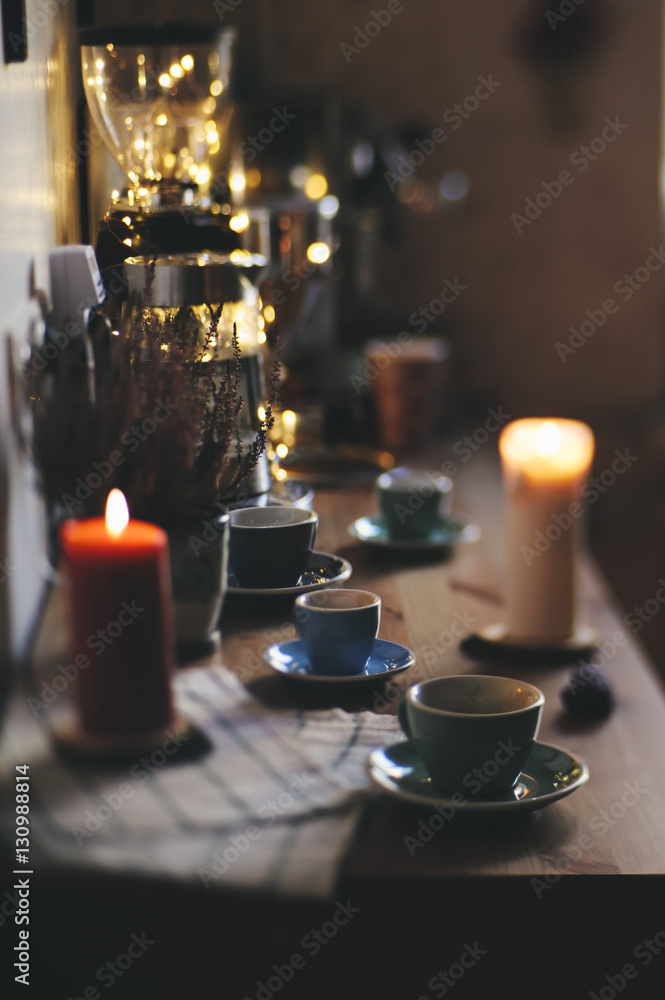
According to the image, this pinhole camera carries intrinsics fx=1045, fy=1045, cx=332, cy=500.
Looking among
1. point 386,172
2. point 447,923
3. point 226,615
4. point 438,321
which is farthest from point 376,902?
point 438,321

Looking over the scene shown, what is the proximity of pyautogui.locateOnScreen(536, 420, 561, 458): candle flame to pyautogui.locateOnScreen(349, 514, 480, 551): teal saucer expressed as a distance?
0.19 metres

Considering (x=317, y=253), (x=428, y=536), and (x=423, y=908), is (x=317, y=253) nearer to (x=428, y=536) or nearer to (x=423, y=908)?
(x=428, y=536)

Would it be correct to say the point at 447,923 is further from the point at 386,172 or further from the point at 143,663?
the point at 386,172

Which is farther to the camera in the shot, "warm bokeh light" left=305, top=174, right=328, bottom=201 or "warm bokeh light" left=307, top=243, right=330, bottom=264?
"warm bokeh light" left=305, top=174, right=328, bottom=201

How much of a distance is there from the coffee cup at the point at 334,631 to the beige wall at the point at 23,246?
18cm

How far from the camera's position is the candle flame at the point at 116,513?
54cm

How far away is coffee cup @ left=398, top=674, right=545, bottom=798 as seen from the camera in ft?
2.25

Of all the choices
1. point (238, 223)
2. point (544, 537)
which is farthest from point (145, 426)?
point (544, 537)

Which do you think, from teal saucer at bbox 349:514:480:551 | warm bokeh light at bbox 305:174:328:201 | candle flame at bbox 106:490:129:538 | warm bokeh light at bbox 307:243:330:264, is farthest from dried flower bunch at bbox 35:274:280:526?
warm bokeh light at bbox 305:174:328:201

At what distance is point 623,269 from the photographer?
2.48m

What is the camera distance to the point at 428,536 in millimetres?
1291

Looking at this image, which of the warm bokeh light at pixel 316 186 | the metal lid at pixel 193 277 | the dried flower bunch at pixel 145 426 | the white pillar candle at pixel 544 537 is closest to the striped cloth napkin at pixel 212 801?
the dried flower bunch at pixel 145 426

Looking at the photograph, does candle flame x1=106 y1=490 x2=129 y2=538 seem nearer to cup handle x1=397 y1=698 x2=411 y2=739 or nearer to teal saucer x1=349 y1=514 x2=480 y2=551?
cup handle x1=397 y1=698 x2=411 y2=739

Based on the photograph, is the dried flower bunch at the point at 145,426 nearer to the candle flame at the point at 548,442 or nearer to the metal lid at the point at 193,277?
the metal lid at the point at 193,277
